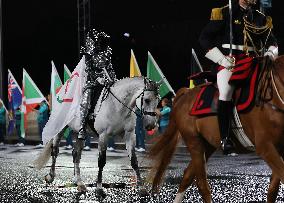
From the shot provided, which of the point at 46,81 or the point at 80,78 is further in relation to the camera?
the point at 46,81

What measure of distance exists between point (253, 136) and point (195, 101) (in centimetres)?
111

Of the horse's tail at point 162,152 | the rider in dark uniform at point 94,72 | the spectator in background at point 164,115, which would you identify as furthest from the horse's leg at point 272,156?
the spectator in background at point 164,115

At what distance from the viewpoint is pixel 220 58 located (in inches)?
275

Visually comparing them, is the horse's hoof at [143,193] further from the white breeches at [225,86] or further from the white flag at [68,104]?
the white breeches at [225,86]

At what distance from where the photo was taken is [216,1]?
167ft

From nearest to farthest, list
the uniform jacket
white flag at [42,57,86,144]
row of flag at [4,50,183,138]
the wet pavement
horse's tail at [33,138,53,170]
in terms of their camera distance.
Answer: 1. the uniform jacket
2. the wet pavement
3. white flag at [42,57,86,144]
4. horse's tail at [33,138,53,170]
5. row of flag at [4,50,183,138]

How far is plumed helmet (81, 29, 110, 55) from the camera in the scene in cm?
1114

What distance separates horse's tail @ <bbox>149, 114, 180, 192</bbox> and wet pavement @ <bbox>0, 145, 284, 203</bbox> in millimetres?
354

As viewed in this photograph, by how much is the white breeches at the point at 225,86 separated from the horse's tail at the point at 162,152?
1242mm

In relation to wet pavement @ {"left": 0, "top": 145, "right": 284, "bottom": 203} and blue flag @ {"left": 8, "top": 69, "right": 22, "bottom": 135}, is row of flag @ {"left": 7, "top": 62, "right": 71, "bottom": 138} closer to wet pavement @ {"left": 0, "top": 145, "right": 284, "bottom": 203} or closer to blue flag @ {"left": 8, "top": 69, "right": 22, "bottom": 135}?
blue flag @ {"left": 8, "top": 69, "right": 22, "bottom": 135}

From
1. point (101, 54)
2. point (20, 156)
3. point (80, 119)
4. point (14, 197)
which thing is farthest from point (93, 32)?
point (20, 156)

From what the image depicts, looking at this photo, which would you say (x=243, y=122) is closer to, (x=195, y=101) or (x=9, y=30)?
(x=195, y=101)

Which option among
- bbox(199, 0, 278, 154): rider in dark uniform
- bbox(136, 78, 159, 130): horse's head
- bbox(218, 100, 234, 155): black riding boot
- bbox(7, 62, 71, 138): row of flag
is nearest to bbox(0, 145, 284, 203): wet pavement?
bbox(136, 78, 159, 130): horse's head

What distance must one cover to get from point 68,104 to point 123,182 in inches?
73.9
